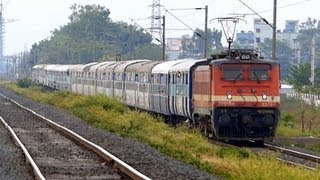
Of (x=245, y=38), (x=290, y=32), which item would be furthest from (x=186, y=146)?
(x=290, y=32)

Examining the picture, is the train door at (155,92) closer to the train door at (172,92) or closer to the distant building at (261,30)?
the train door at (172,92)

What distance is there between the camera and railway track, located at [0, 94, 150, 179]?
13.8 meters

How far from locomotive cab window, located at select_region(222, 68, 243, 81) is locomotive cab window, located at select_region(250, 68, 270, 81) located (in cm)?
38

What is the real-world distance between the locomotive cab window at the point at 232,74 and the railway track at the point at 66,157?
5.17 metres

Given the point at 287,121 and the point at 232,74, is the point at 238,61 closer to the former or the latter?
the point at 232,74

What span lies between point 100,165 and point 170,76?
1485 centimetres

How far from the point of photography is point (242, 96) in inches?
938

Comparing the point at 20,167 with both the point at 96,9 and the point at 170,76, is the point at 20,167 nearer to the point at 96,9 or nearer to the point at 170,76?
the point at 170,76

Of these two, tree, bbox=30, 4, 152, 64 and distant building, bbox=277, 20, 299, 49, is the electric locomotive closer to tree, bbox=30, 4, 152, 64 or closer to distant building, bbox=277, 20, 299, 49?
tree, bbox=30, 4, 152, 64

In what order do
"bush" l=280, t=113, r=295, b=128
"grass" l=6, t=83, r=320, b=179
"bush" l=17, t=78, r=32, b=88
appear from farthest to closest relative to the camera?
"bush" l=17, t=78, r=32, b=88 < "bush" l=280, t=113, r=295, b=128 < "grass" l=6, t=83, r=320, b=179

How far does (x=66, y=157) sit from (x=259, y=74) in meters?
8.89

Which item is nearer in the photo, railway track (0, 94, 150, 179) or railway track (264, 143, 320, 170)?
railway track (0, 94, 150, 179)

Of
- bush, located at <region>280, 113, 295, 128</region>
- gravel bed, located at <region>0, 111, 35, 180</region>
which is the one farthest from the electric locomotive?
bush, located at <region>280, 113, 295, 128</region>

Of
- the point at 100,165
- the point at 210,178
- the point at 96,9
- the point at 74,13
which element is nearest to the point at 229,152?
the point at 100,165
